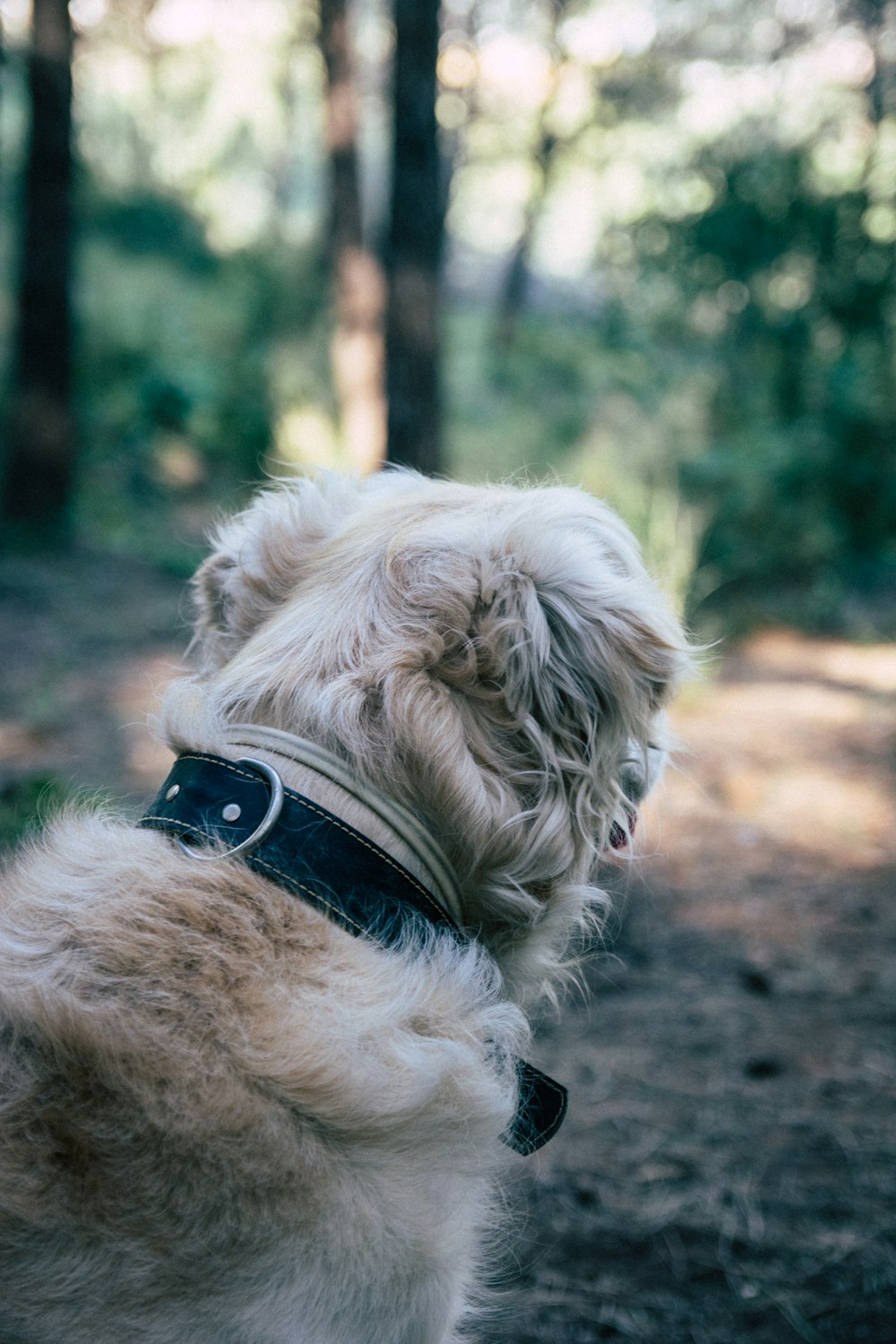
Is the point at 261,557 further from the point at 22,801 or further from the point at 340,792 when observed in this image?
the point at 22,801

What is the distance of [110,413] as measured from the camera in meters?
14.6

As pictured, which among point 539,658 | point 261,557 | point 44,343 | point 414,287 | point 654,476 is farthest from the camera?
point 44,343

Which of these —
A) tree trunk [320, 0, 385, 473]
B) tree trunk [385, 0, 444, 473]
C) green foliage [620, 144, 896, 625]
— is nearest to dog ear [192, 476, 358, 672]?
tree trunk [385, 0, 444, 473]

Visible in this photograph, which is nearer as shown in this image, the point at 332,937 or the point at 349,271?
the point at 332,937

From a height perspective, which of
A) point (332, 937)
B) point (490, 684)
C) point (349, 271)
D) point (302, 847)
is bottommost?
point (349, 271)

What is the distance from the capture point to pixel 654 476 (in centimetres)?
880

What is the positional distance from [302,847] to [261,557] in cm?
66

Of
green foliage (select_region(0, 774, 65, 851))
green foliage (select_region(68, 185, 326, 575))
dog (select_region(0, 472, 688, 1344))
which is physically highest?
dog (select_region(0, 472, 688, 1344))

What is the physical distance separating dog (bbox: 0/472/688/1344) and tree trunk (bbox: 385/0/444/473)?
4885 mm

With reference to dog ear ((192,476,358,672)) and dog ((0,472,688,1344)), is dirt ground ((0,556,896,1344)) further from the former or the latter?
dog ((0,472,688,1344))

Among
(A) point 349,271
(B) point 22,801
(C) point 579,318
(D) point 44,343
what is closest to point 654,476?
(A) point 349,271

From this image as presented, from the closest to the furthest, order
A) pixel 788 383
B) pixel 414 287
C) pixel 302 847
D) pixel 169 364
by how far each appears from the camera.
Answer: pixel 302 847 < pixel 414 287 < pixel 788 383 < pixel 169 364

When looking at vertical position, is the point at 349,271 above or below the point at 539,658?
below

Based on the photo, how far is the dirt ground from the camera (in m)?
2.44
